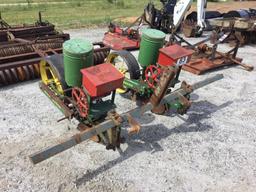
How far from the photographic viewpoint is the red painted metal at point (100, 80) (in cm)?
420

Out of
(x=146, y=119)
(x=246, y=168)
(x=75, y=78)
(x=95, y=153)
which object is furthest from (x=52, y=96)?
(x=246, y=168)

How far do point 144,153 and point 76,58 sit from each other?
5.97ft

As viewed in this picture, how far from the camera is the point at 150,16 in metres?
11.5

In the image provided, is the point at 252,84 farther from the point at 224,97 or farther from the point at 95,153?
the point at 95,153

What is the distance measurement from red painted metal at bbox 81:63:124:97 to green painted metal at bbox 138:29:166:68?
5.37ft

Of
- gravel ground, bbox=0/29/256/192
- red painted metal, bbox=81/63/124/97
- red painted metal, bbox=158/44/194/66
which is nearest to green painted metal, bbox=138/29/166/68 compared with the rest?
red painted metal, bbox=158/44/194/66

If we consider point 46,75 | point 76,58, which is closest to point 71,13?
point 46,75

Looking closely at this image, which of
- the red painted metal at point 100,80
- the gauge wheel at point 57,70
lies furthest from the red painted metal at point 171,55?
the gauge wheel at point 57,70

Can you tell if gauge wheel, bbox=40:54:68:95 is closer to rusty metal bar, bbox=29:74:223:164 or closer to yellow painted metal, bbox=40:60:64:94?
yellow painted metal, bbox=40:60:64:94

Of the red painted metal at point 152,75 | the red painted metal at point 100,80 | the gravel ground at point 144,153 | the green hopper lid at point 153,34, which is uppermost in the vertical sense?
the green hopper lid at point 153,34

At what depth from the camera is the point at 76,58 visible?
4.57 meters

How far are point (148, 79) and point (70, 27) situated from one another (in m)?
8.21

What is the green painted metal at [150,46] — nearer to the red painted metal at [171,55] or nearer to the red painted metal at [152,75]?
the red painted metal at [152,75]

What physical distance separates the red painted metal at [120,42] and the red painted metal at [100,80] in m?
5.16
